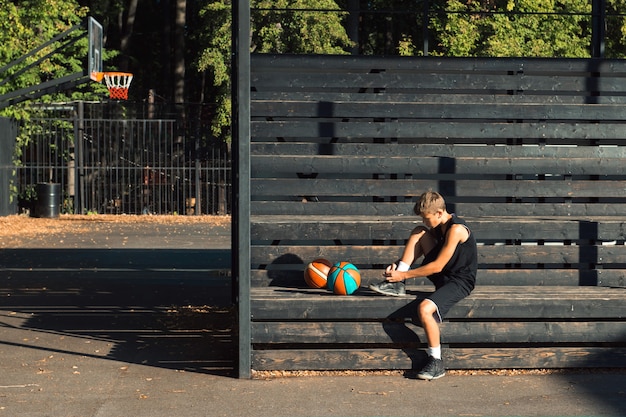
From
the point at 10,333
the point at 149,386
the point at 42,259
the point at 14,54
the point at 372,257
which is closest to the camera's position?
the point at 149,386

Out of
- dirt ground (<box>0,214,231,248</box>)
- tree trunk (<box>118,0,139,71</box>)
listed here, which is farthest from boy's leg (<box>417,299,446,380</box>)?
tree trunk (<box>118,0,139,71</box>)

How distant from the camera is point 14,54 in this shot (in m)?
28.7

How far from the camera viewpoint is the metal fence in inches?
1180

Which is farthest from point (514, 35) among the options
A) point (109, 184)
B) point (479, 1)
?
point (109, 184)

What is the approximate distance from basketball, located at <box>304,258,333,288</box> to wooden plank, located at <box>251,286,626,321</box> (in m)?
0.18

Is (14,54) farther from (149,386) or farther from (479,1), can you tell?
(149,386)

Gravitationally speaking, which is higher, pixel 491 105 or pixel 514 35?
pixel 514 35

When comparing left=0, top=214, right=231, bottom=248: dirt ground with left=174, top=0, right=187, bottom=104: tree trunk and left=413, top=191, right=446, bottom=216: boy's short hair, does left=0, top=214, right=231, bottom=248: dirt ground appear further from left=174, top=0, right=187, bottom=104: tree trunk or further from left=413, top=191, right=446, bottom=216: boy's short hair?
left=413, top=191, right=446, bottom=216: boy's short hair

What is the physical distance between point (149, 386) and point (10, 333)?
2.91m

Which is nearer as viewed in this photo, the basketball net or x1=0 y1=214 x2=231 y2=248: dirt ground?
x1=0 y1=214 x2=231 y2=248: dirt ground

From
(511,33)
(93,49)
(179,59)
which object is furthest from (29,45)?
(511,33)

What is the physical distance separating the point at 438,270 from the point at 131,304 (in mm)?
5039

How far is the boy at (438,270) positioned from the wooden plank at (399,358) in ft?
0.67

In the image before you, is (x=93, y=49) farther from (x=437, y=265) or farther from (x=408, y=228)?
(x=437, y=265)
